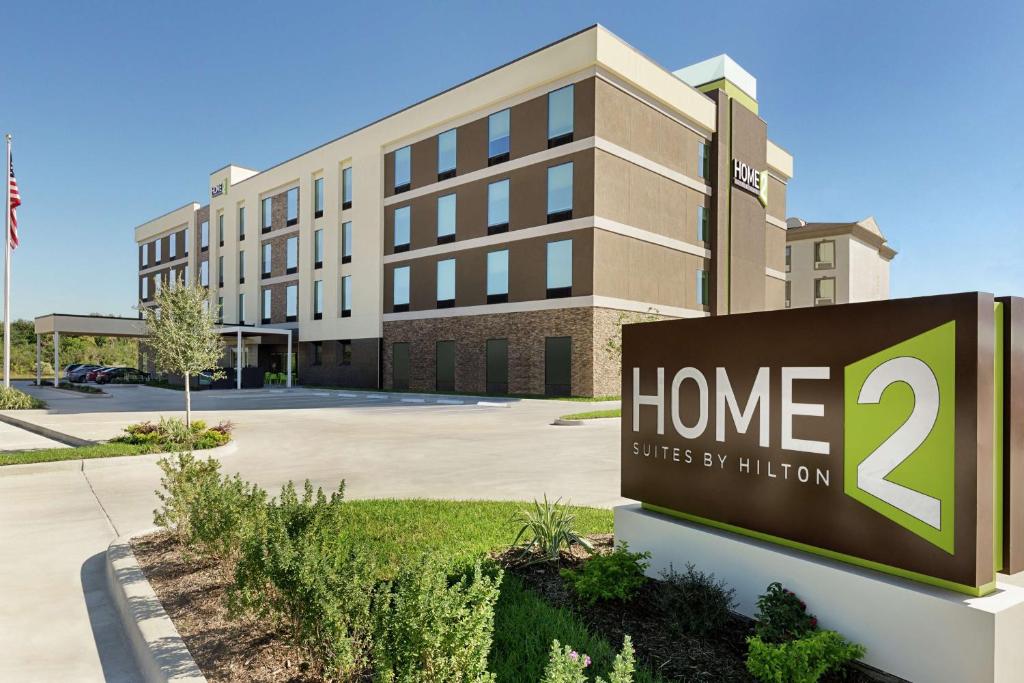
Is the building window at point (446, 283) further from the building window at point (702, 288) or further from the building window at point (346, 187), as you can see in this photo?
the building window at point (702, 288)

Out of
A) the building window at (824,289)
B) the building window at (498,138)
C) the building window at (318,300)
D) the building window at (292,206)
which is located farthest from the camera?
the building window at (824,289)

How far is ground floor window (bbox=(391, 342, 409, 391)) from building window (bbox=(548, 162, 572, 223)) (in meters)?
13.5

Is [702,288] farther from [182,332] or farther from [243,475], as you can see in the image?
[243,475]

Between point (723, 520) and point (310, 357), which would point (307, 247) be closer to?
point (310, 357)

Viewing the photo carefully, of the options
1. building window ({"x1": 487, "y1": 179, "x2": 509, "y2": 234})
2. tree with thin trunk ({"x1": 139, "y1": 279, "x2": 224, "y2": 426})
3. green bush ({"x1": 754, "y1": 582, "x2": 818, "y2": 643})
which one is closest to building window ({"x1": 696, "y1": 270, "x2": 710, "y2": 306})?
building window ({"x1": 487, "y1": 179, "x2": 509, "y2": 234})

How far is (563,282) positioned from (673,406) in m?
26.7

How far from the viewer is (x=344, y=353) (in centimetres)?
4381

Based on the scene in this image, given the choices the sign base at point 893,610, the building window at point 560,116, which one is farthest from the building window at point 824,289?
the sign base at point 893,610

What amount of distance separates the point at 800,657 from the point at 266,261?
53.8 meters

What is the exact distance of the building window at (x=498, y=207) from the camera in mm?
34188

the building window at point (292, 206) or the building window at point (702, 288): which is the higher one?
the building window at point (292, 206)


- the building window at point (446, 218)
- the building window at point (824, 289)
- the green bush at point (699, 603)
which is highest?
the building window at point (446, 218)

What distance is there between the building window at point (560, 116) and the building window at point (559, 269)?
538cm

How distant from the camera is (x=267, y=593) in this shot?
384cm
